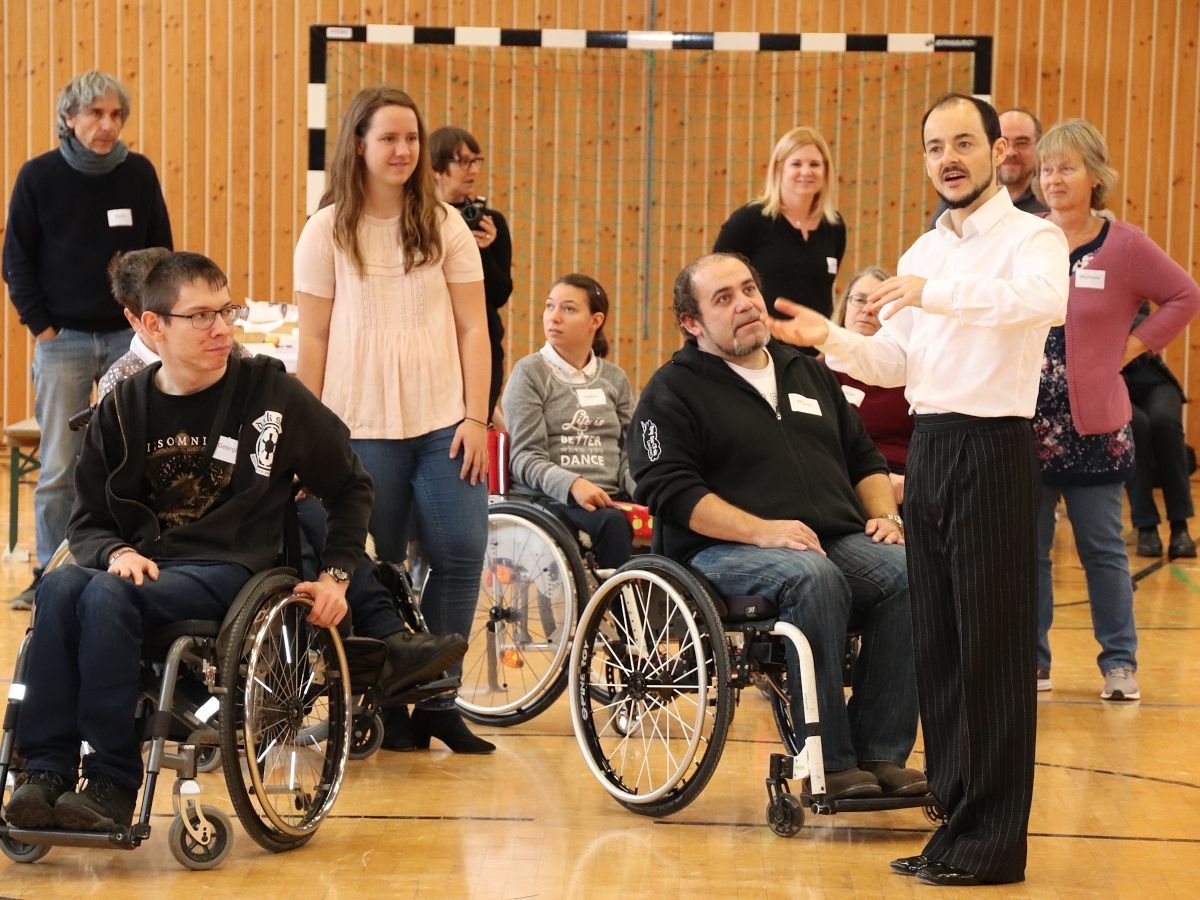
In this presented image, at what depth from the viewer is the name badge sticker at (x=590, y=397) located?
12.8 feet

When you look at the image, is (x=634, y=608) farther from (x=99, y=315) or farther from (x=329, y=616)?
(x=99, y=315)

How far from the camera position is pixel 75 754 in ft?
7.98

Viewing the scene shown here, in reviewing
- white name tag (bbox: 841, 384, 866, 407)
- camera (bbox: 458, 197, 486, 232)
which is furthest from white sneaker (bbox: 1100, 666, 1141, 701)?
camera (bbox: 458, 197, 486, 232)

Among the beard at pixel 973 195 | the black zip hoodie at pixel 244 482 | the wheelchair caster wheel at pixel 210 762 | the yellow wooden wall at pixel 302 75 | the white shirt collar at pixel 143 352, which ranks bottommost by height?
the wheelchair caster wheel at pixel 210 762

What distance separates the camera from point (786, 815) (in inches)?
106

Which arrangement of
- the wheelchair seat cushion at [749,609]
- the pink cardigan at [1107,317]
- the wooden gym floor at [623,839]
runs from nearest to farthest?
the wooden gym floor at [623,839]
the wheelchair seat cushion at [749,609]
the pink cardigan at [1107,317]

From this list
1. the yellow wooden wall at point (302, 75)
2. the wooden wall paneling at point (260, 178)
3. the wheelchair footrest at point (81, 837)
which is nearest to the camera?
the wheelchair footrest at point (81, 837)

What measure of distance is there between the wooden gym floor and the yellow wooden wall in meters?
5.12

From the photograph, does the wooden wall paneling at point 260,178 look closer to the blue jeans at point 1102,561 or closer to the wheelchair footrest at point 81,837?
the blue jeans at point 1102,561

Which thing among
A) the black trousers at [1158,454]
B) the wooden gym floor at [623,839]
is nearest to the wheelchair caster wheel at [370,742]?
the wooden gym floor at [623,839]

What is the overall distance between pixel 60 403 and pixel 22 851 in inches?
101

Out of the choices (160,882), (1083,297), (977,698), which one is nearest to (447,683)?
(160,882)

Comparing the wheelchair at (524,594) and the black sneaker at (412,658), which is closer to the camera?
the black sneaker at (412,658)

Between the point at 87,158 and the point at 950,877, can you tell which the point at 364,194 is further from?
the point at 87,158
